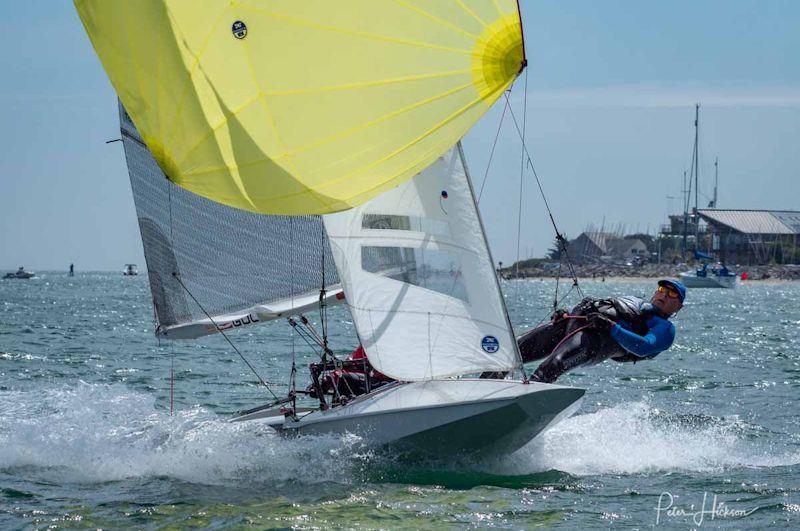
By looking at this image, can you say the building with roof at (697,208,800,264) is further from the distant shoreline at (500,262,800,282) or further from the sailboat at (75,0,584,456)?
the sailboat at (75,0,584,456)

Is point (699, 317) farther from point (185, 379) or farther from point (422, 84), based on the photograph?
point (422, 84)

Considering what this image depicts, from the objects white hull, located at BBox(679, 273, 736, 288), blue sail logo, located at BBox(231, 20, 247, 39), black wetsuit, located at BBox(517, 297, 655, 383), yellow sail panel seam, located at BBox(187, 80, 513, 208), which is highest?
A: blue sail logo, located at BBox(231, 20, 247, 39)

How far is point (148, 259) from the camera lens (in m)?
11.2

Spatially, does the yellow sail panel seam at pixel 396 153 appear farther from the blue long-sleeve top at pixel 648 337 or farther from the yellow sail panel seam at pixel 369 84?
the blue long-sleeve top at pixel 648 337

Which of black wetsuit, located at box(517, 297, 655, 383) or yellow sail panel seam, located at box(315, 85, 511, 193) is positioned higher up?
yellow sail panel seam, located at box(315, 85, 511, 193)

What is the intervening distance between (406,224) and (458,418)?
5.83 ft

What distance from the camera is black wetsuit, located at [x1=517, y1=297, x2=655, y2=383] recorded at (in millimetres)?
10492

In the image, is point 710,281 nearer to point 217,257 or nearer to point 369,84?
point 217,257

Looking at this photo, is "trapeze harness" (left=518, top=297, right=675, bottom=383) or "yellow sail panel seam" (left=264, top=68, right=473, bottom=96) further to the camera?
"trapeze harness" (left=518, top=297, right=675, bottom=383)

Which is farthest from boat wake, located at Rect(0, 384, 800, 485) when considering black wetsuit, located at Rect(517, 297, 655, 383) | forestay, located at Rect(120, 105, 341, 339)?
forestay, located at Rect(120, 105, 341, 339)

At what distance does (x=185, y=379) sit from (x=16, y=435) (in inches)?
260

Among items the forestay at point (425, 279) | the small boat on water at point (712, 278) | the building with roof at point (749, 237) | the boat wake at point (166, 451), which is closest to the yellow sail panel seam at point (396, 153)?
the forestay at point (425, 279)

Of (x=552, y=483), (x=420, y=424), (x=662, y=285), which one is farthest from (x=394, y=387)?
(x=662, y=285)

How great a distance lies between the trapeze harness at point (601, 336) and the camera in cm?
1045
